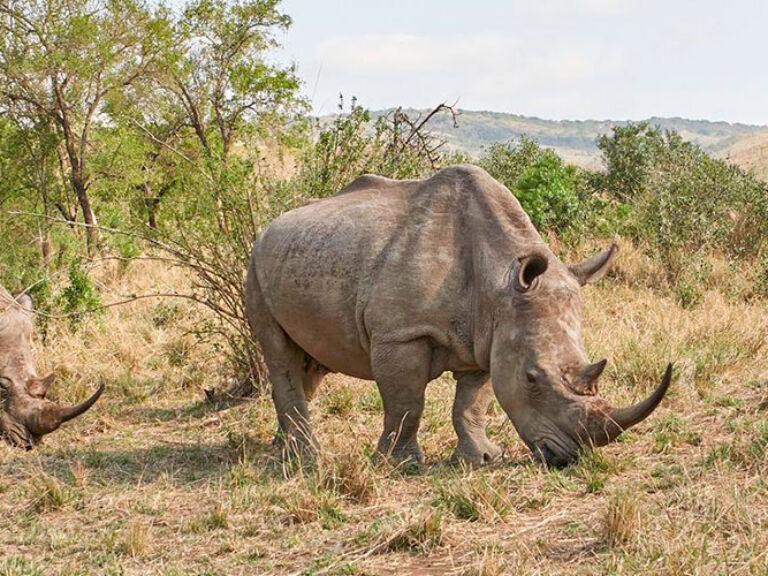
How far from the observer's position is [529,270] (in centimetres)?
643

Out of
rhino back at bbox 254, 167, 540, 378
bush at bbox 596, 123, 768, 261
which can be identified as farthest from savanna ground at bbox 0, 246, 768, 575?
bush at bbox 596, 123, 768, 261

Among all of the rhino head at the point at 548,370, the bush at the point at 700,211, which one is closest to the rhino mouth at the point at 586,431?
the rhino head at the point at 548,370

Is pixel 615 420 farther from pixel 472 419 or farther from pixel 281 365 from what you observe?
pixel 281 365

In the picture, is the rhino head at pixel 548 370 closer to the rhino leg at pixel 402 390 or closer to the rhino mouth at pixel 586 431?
the rhino mouth at pixel 586 431

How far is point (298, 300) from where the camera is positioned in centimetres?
735

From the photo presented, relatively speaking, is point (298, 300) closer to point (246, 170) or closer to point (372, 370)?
point (372, 370)

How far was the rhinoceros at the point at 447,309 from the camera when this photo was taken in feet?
20.5

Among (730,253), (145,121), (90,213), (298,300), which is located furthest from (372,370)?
(145,121)

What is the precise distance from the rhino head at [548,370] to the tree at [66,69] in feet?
29.5

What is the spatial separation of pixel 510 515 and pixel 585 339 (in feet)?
14.3

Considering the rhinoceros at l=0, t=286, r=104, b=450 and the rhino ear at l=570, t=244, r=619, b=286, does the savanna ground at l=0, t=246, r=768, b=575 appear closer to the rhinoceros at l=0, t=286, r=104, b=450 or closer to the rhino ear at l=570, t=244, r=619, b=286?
the rhinoceros at l=0, t=286, r=104, b=450

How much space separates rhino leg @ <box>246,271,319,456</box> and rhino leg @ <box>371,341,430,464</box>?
98cm

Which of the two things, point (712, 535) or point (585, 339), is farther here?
point (585, 339)

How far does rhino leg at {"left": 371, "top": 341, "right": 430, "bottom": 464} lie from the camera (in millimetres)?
6727
